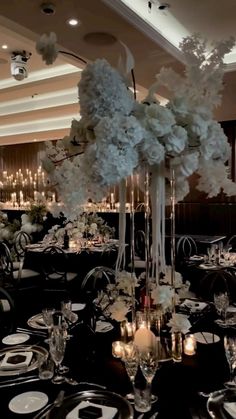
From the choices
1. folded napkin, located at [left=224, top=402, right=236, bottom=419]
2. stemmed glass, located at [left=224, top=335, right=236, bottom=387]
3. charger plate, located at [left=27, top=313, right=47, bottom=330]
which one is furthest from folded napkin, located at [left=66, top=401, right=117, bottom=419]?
charger plate, located at [left=27, top=313, right=47, bottom=330]

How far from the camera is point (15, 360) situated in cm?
179

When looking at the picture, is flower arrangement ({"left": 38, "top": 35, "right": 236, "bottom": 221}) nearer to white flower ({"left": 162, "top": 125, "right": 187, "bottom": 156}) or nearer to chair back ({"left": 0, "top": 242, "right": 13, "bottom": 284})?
white flower ({"left": 162, "top": 125, "right": 187, "bottom": 156})

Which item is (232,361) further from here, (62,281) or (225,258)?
(62,281)

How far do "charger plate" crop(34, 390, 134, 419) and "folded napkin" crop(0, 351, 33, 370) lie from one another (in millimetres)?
397

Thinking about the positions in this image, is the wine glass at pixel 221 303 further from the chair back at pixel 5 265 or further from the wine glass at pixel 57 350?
the chair back at pixel 5 265

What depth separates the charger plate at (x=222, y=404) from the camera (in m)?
1.32

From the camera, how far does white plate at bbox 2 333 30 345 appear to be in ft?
6.68

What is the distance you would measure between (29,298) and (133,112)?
4.09 meters

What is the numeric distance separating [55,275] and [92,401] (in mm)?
3821

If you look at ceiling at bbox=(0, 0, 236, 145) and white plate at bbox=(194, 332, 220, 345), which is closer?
white plate at bbox=(194, 332, 220, 345)

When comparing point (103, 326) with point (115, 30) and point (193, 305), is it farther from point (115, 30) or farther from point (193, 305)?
point (115, 30)

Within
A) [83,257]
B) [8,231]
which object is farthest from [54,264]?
[8,231]

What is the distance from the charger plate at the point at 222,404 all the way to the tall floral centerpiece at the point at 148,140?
45 cm

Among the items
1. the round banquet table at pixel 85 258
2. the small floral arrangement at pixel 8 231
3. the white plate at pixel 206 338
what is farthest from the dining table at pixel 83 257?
the white plate at pixel 206 338
